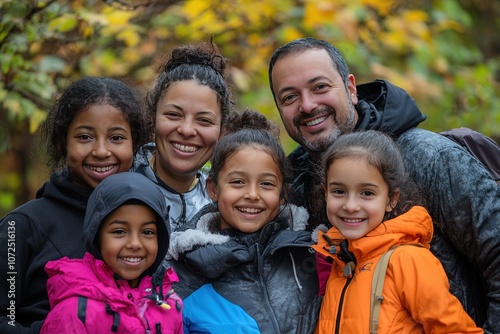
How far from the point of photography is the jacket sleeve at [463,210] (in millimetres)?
3332

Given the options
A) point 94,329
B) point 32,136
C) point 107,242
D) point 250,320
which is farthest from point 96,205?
point 32,136

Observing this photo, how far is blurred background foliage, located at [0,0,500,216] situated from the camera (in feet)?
17.9

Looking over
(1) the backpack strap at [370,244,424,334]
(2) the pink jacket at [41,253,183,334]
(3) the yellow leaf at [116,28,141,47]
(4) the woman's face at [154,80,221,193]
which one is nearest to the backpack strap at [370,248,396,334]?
(1) the backpack strap at [370,244,424,334]

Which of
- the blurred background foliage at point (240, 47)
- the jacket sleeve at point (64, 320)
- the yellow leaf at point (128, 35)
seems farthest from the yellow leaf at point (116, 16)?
the jacket sleeve at point (64, 320)

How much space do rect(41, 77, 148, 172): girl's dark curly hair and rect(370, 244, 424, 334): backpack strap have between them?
157 cm

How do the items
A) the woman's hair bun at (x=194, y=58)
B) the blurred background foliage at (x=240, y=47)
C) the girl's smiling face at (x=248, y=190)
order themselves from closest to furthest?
the girl's smiling face at (x=248, y=190) < the woman's hair bun at (x=194, y=58) < the blurred background foliage at (x=240, y=47)

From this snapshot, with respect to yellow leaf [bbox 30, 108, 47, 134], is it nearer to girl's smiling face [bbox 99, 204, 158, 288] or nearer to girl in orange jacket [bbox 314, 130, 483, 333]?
girl's smiling face [bbox 99, 204, 158, 288]

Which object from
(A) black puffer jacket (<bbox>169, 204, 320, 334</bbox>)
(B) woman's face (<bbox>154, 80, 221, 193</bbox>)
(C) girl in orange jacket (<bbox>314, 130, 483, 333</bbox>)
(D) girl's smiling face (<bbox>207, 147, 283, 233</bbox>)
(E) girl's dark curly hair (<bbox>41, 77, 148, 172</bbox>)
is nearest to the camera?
(C) girl in orange jacket (<bbox>314, 130, 483, 333</bbox>)

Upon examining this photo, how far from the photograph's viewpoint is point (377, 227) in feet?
11.0

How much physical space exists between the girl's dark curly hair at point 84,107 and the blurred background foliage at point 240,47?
1316 millimetres

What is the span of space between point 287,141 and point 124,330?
16.6 ft

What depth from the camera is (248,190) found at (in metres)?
3.62

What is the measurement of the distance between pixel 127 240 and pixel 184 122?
113 centimetres

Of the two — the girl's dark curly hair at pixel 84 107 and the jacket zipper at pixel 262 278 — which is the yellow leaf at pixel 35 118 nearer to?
the girl's dark curly hair at pixel 84 107
